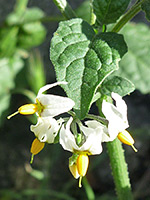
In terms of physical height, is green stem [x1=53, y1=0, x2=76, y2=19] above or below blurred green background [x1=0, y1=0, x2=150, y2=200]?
above

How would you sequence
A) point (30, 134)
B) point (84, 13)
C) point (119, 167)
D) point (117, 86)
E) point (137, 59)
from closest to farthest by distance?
1. point (117, 86)
2. point (119, 167)
3. point (137, 59)
4. point (84, 13)
5. point (30, 134)

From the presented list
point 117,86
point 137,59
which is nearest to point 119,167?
point 117,86

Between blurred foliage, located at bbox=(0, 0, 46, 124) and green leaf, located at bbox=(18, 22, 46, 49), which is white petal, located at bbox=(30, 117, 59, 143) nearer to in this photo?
blurred foliage, located at bbox=(0, 0, 46, 124)

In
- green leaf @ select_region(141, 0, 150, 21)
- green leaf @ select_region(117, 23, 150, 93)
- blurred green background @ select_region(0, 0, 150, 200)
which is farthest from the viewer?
blurred green background @ select_region(0, 0, 150, 200)

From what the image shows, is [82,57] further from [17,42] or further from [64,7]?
[17,42]

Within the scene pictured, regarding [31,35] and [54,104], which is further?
[31,35]

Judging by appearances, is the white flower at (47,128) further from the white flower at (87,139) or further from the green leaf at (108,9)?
the green leaf at (108,9)

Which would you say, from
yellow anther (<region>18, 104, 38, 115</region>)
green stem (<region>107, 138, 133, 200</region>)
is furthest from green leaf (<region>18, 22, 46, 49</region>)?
yellow anther (<region>18, 104, 38, 115</region>)
